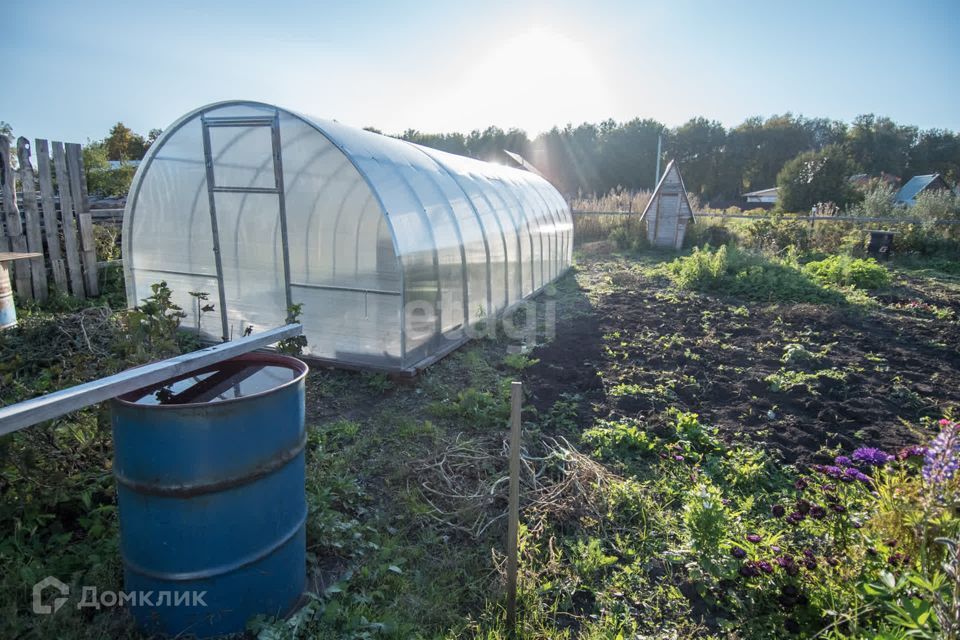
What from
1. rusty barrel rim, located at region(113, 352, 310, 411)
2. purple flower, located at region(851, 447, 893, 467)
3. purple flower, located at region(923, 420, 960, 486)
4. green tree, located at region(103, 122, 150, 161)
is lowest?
purple flower, located at region(851, 447, 893, 467)

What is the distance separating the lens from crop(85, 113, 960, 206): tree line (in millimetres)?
44812

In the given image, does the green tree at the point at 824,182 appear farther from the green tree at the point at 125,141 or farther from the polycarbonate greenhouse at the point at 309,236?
the green tree at the point at 125,141

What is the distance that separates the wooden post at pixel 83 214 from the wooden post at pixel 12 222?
82 cm

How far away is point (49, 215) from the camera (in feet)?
27.0

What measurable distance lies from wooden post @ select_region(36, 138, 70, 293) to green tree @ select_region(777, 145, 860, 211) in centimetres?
3001

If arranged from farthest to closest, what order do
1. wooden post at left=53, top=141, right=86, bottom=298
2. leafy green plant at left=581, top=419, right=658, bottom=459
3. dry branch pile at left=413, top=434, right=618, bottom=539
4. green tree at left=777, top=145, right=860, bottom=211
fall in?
green tree at left=777, top=145, right=860, bottom=211
wooden post at left=53, top=141, right=86, bottom=298
leafy green plant at left=581, top=419, right=658, bottom=459
dry branch pile at left=413, top=434, right=618, bottom=539

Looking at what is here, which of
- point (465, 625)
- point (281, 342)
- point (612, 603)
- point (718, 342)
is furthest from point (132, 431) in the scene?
point (718, 342)

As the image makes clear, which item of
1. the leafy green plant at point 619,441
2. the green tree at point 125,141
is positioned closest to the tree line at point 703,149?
the green tree at point 125,141

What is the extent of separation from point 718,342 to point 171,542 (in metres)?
6.85

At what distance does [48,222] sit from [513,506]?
30.3 ft

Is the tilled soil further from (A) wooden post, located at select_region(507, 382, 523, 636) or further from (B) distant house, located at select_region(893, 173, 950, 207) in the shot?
(B) distant house, located at select_region(893, 173, 950, 207)

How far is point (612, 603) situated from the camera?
9.19 feet

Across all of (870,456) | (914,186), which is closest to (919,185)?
(914,186)

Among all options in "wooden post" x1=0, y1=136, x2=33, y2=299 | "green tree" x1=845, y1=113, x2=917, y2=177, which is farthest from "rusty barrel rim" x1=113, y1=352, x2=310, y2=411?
"green tree" x1=845, y1=113, x2=917, y2=177
